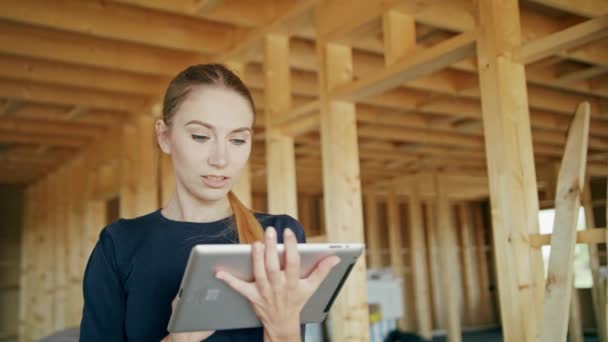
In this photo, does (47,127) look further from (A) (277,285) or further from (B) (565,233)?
(A) (277,285)

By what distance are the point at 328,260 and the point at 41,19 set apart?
9.68 ft

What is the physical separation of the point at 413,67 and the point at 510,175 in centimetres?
73

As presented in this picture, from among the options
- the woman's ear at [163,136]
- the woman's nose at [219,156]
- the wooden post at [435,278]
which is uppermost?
the woman's ear at [163,136]

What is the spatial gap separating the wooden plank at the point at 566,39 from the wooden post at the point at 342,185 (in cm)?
111

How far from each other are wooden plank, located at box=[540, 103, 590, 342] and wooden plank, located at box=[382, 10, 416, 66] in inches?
40.5

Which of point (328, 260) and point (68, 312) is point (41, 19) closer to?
point (328, 260)

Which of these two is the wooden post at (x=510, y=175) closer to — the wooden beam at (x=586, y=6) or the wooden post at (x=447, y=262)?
the wooden beam at (x=586, y=6)

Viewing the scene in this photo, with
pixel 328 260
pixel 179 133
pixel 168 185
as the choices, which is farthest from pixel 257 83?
pixel 328 260

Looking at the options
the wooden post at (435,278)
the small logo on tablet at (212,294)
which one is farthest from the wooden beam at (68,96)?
the wooden post at (435,278)

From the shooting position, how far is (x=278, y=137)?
11.4ft

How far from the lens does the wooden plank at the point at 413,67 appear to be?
→ 91.1 inches

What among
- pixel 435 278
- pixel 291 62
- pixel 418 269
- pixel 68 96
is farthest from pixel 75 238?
pixel 435 278

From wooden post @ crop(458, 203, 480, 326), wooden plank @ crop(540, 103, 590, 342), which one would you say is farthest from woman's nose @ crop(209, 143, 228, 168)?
wooden post @ crop(458, 203, 480, 326)

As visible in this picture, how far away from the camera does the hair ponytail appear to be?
1.23 metres
